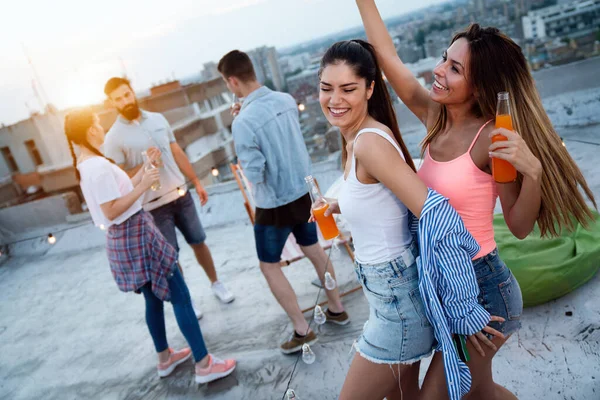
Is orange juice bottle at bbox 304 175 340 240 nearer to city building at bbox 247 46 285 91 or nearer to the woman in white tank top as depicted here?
the woman in white tank top

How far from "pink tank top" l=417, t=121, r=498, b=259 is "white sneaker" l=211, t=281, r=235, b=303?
2405 mm

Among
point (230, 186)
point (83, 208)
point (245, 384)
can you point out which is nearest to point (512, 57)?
point (245, 384)

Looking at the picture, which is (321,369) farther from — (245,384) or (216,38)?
(216,38)

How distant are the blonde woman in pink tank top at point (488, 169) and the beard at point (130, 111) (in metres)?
2.26

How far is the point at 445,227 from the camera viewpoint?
1131mm

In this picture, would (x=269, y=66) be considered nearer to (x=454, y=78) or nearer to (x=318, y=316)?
(x=318, y=316)

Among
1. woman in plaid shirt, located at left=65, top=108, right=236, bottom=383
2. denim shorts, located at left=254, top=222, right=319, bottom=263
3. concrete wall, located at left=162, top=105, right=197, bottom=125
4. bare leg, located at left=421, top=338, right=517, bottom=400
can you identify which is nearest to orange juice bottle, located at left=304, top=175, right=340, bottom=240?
denim shorts, located at left=254, top=222, right=319, bottom=263

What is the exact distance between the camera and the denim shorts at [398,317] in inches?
50.7

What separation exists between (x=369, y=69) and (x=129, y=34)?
28.2 feet

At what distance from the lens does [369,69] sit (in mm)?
1390

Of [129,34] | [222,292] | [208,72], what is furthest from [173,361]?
[208,72]

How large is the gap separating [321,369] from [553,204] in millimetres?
1611

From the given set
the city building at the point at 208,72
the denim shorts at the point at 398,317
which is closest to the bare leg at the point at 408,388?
the denim shorts at the point at 398,317

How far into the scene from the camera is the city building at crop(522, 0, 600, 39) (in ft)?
14.9
